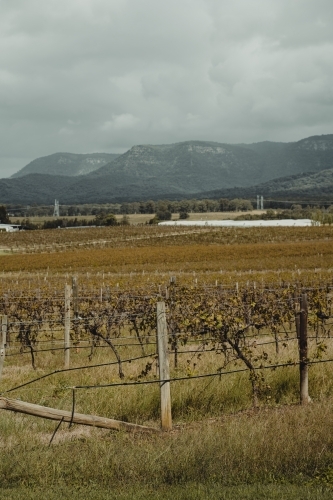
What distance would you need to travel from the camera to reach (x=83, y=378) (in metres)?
11.8

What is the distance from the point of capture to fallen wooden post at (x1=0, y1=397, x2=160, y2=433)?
6.88 meters

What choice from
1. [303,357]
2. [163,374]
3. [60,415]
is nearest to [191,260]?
[303,357]

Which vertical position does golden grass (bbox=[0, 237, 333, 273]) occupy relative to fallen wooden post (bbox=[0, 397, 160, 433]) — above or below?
below

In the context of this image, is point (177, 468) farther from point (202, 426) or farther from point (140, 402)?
point (140, 402)

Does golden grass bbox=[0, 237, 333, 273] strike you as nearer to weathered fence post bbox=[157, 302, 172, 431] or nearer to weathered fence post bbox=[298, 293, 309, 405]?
weathered fence post bbox=[298, 293, 309, 405]

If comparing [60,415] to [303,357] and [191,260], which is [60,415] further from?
[191,260]

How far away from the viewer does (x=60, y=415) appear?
7203 mm

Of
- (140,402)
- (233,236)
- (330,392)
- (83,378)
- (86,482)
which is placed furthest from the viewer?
(233,236)

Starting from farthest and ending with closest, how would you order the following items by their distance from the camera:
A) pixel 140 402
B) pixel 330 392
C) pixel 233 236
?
pixel 233 236 < pixel 330 392 < pixel 140 402

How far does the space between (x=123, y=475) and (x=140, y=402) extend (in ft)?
8.48

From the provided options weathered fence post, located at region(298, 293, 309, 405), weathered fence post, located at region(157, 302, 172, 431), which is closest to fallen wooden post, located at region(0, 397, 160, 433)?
weathered fence post, located at region(157, 302, 172, 431)

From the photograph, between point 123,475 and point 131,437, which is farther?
point 131,437

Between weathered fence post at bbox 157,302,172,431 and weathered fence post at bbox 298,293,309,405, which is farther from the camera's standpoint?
weathered fence post at bbox 298,293,309,405

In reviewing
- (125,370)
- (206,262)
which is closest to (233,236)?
(206,262)
